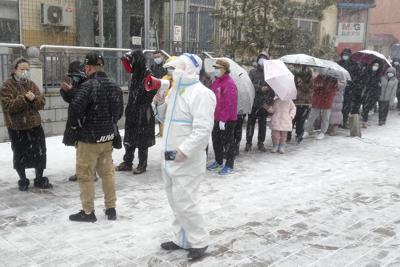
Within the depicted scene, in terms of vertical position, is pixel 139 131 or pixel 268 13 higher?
pixel 268 13

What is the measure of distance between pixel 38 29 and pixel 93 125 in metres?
7.72

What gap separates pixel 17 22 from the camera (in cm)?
1124

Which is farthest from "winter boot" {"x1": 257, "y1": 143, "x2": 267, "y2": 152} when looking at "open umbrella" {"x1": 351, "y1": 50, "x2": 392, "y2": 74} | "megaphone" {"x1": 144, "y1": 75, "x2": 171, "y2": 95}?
"open umbrella" {"x1": 351, "y1": 50, "x2": 392, "y2": 74}

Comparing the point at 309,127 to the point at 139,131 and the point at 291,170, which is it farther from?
the point at 139,131

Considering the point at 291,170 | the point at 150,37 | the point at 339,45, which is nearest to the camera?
the point at 291,170

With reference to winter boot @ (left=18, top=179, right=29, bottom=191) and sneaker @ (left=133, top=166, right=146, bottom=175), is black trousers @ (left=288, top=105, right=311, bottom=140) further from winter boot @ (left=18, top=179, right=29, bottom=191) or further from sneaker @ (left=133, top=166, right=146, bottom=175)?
winter boot @ (left=18, top=179, right=29, bottom=191)

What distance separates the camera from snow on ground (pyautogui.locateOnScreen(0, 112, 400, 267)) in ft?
14.1

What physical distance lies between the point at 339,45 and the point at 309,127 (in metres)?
11.8

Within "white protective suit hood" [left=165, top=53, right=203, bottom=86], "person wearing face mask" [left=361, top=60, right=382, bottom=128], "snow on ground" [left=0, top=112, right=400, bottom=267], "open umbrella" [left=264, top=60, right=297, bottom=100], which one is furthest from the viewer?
"person wearing face mask" [left=361, top=60, right=382, bottom=128]

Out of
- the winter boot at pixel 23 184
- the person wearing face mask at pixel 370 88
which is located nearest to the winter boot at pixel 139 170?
the winter boot at pixel 23 184

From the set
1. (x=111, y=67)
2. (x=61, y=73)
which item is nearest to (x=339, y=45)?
(x=111, y=67)

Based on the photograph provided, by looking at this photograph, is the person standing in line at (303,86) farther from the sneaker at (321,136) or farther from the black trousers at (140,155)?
the black trousers at (140,155)

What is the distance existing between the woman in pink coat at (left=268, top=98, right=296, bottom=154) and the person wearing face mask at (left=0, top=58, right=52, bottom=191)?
4.45 m

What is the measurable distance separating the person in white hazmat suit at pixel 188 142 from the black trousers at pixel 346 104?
8314 millimetres
